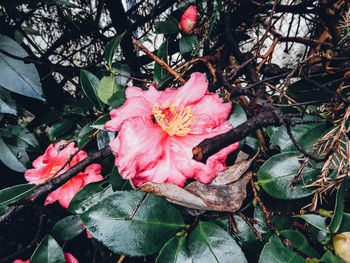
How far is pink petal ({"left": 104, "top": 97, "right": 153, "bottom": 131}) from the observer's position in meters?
0.52

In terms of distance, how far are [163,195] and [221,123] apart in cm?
22

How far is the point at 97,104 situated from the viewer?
28.8 inches

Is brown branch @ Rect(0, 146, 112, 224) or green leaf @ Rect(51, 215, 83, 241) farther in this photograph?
green leaf @ Rect(51, 215, 83, 241)

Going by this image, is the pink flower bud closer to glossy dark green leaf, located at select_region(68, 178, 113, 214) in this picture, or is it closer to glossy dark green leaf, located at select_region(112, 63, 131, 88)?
glossy dark green leaf, located at select_region(68, 178, 113, 214)

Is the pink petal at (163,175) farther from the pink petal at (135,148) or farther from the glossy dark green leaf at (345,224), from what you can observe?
the glossy dark green leaf at (345,224)

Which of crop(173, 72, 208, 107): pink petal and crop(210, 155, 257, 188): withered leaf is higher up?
crop(173, 72, 208, 107): pink petal

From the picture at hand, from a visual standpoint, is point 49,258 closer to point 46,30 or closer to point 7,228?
point 7,228

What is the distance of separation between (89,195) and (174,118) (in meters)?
0.30

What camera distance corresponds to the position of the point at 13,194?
23.0 inches

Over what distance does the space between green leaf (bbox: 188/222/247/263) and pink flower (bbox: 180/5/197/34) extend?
0.62 metres

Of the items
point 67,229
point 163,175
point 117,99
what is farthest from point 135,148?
point 67,229

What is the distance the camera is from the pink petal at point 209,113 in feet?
1.77

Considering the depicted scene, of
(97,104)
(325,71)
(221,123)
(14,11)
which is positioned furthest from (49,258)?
(14,11)

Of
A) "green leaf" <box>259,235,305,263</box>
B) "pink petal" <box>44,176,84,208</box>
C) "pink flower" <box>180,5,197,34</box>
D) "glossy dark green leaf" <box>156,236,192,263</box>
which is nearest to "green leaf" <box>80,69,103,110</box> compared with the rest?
"pink petal" <box>44,176,84,208</box>
